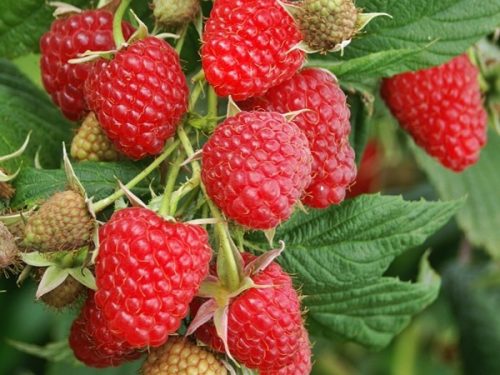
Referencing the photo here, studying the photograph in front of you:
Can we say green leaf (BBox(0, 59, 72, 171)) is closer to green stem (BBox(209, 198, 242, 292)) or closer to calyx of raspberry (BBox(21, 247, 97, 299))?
calyx of raspberry (BBox(21, 247, 97, 299))

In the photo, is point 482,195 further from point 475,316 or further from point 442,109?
point 442,109

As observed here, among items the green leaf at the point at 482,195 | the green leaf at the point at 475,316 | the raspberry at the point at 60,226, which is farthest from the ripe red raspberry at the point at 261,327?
the green leaf at the point at 475,316

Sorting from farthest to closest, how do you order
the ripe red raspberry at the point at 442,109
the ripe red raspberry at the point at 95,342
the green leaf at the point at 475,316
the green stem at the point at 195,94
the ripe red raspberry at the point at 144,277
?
the green leaf at the point at 475,316
the ripe red raspberry at the point at 442,109
the green stem at the point at 195,94
the ripe red raspberry at the point at 95,342
the ripe red raspberry at the point at 144,277

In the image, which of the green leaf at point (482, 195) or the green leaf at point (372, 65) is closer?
the green leaf at point (372, 65)

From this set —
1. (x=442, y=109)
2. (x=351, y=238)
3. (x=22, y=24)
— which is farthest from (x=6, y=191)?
(x=442, y=109)

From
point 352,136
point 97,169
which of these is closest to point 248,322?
point 97,169

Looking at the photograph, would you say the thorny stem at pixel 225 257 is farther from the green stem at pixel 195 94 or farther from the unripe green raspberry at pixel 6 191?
the unripe green raspberry at pixel 6 191

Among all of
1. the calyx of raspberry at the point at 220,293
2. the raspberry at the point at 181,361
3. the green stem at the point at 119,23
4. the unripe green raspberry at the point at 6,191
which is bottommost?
the raspberry at the point at 181,361
